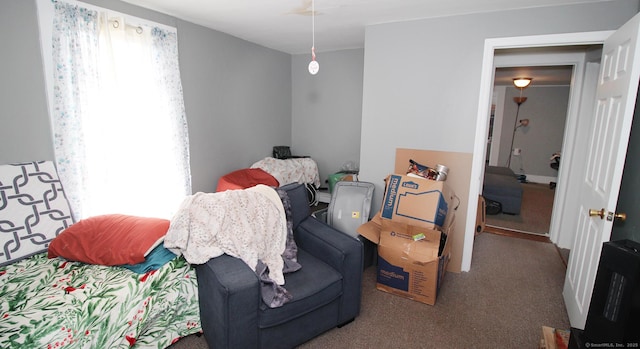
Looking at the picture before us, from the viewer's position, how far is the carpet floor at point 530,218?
13.4ft

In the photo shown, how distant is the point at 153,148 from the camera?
2.89 metres

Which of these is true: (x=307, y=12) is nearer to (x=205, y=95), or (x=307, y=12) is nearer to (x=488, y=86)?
(x=205, y=95)

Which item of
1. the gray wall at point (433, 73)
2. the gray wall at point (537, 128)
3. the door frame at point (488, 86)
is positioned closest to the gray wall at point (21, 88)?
the gray wall at point (433, 73)

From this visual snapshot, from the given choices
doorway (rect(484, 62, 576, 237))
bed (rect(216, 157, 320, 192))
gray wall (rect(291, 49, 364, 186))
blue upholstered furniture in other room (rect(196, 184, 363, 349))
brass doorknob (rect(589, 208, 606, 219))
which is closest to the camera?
blue upholstered furniture in other room (rect(196, 184, 363, 349))

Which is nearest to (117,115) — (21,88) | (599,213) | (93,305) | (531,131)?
(21,88)

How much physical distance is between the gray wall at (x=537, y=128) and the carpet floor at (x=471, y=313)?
4.90 meters

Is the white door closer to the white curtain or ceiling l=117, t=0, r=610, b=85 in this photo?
ceiling l=117, t=0, r=610, b=85

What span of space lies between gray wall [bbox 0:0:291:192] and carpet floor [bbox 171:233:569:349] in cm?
181

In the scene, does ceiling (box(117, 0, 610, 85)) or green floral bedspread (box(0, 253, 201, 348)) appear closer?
green floral bedspread (box(0, 253, 201, 348))

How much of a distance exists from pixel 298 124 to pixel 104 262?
354cm

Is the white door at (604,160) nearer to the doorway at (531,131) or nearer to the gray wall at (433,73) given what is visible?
the gray wall at (433,73)

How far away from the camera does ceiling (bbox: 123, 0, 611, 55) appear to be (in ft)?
7.98

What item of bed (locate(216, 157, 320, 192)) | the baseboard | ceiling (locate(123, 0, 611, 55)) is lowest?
the baseboard

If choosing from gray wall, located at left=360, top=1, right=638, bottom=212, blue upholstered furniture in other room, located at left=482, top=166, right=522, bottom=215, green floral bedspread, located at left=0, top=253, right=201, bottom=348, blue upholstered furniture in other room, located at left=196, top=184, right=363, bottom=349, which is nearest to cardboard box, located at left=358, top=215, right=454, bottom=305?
blue upholstered furniture in other room, located at left=196, top=184, right=363, bottom=349
